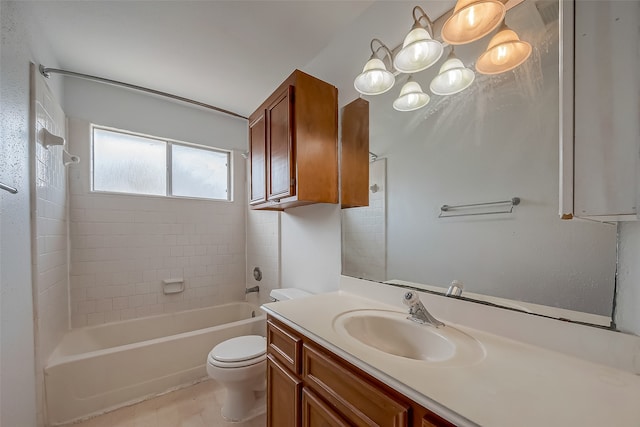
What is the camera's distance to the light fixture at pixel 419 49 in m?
1.14

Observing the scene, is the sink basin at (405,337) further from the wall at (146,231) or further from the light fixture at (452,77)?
the wall at (146,231)

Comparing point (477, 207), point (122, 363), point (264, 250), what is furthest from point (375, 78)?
point (122, 363)

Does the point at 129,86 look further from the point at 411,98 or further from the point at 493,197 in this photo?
the point at 493,197

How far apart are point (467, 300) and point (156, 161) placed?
299 centimetres

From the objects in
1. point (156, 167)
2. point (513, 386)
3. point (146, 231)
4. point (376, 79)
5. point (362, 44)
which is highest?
point (362, 44)

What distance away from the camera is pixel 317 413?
956 mm

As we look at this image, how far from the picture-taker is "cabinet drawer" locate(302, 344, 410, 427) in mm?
697

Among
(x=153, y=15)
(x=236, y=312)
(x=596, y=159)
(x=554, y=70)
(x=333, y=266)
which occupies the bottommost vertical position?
(x=236, y=312)

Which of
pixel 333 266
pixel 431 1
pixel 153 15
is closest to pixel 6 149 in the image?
pixel 153 15

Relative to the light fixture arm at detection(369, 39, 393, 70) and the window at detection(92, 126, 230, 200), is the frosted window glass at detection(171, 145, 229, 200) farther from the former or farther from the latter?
the light fixture arm at detection(369, 39, 393, 70)

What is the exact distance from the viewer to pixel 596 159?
636 mm

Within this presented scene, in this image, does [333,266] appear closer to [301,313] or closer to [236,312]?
→ [301,313]

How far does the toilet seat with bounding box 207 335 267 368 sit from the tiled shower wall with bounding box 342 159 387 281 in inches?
31.9

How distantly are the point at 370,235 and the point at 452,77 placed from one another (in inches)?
34.8
